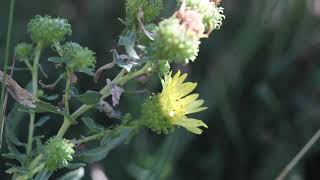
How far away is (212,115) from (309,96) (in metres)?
0.38

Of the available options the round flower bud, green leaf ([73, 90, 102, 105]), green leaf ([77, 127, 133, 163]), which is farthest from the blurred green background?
the round flower bud

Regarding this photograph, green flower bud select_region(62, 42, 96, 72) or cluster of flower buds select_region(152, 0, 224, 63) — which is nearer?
cluster of flower buds select_region(152, 0, 224, 63)

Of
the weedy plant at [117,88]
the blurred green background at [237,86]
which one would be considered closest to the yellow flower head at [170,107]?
the weedy plant at [117,88]

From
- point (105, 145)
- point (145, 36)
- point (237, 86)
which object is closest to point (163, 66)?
point (145, 36)

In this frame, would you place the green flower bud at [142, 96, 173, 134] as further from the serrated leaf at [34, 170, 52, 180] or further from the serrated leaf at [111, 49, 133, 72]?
the serrated leaf at [34, 170, 52, 180]

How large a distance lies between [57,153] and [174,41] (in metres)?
0.30

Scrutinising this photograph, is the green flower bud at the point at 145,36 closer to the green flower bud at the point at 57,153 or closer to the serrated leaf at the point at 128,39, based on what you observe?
the serrated leaf at the point at 128,39

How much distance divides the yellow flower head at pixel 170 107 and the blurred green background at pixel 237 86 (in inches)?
26.4

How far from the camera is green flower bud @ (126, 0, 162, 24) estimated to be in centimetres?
113

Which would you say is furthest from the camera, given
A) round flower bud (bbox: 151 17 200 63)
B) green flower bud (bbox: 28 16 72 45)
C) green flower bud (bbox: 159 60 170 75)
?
green flower bud (bbox: 28 16 72 45)

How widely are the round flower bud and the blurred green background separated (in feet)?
2.77

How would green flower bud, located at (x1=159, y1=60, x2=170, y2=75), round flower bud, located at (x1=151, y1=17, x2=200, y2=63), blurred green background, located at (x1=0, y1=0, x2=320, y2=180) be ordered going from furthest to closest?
1. blurred green background, located at (x1=0, y1=0, x2=320, y2=180)
2. green flower bud, located at (x1=159, y1=60, x2=170, y2=75)
3. round flower bud, located at (x1=151, y1=17, x2=200, y2=63)

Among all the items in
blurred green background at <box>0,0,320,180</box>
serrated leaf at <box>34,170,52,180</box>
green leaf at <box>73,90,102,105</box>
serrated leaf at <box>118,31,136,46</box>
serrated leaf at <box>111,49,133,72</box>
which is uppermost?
blurred green background at <box>0,0,320,180</box>

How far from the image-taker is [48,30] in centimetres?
119
